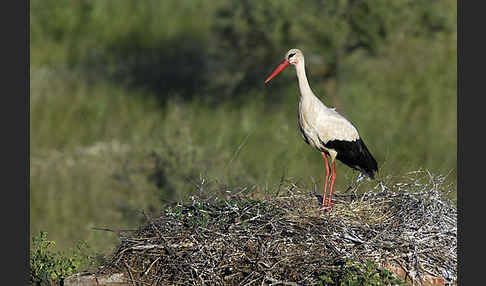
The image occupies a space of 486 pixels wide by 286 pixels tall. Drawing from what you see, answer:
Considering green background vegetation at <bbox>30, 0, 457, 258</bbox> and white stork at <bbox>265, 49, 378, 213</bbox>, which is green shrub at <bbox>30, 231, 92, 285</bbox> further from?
green background vegetation at <bbox>30, 0, 457, 258</bbox>

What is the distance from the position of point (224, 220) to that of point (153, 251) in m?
0.69

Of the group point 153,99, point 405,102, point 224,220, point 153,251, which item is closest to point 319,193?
point 224,220

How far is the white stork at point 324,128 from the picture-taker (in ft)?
26.2

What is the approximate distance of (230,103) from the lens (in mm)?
17922

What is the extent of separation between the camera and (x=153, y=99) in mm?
18891

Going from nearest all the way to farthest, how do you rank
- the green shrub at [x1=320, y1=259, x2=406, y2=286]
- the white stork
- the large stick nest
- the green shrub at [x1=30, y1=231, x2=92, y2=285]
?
the green shrub at [x1=320, y1=259, x2=406, y2=286], the large stick nest, the green shrub at [x1=30, y1=231, x2=92, y2=285], the white stork

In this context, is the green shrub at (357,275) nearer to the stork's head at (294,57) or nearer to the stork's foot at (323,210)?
the stork's foot at (323,210)

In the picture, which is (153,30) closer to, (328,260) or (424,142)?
(424,142)

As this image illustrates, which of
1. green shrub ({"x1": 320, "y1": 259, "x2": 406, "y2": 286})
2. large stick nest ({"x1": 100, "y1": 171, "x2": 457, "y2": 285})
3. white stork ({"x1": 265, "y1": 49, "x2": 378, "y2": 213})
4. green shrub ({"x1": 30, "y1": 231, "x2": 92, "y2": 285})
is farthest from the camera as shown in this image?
white stork ({"x1": 265, "y1": 49, "x2": 378, "y2": 213})

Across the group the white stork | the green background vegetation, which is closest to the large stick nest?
the white stork

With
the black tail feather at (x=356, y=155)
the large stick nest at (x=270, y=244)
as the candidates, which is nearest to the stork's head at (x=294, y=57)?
the black tail feather at (x=356, y=155)

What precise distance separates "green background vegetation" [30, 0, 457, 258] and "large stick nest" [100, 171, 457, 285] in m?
6.29

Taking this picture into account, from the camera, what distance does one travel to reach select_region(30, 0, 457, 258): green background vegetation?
1514 cm

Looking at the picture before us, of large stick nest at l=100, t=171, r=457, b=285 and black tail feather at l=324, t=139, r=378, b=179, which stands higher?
black tail feather at l=324, t=139, r=378, b=179
